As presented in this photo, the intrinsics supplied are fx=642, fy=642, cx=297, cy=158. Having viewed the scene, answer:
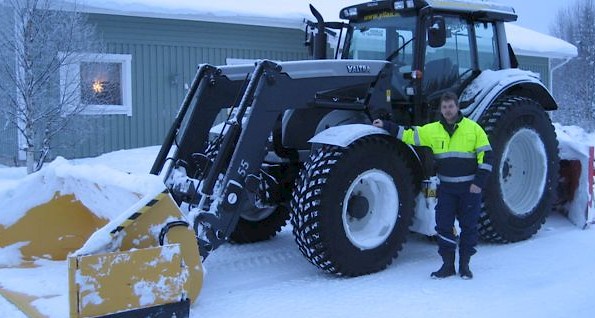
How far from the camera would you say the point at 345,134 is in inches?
206

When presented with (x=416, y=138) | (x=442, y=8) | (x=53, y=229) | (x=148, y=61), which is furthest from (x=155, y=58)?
(x=416, y=138)

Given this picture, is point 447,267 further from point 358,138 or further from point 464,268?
point 358,138

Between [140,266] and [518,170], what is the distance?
454 centimetres

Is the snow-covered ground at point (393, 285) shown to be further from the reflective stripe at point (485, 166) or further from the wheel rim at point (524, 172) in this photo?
the reflective stripe at point (485, 166)

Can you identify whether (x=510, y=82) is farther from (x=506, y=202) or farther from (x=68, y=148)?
(x=68, y=148)

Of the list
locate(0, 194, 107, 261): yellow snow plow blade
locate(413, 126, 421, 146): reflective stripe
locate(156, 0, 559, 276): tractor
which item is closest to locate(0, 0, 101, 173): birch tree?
locate(0, 194, 107, 261): yellow snow plow blade

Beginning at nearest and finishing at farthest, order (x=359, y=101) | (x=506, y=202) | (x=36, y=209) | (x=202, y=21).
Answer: (x=36, y=209), (x=359, y=101), (x=506, y=202), (x=202, y=21)

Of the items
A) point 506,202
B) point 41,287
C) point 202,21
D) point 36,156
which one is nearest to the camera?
point 41,287

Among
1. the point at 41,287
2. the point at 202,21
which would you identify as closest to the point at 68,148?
the point at 202,21

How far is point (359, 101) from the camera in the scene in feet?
19.6

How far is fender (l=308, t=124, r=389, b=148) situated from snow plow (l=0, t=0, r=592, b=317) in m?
0.02

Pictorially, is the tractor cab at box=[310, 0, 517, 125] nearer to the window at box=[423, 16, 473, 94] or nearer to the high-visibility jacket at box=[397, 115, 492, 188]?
the window at box=[423, 16, 473, 94]

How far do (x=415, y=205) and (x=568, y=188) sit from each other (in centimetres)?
264

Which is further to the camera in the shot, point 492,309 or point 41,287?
point 41,287
